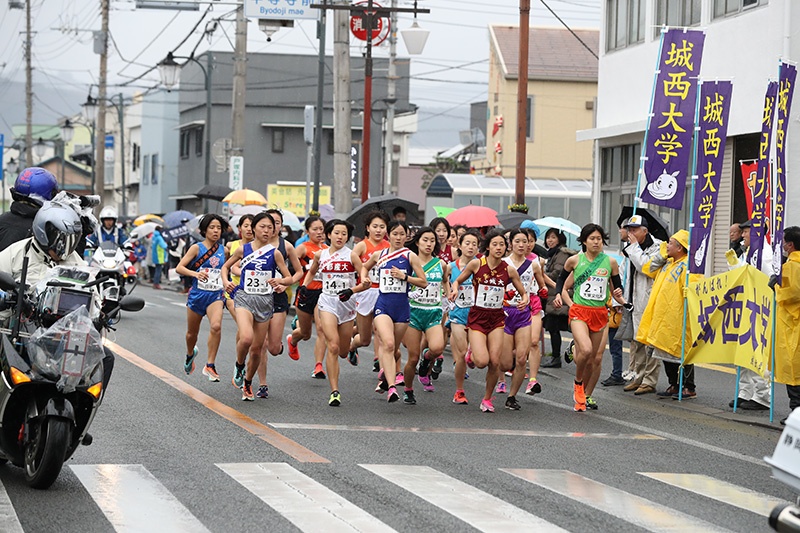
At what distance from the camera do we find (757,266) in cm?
1303

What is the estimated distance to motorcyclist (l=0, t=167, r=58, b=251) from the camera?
27.8 ft

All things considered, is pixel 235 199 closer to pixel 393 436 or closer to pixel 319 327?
pixel 319 327

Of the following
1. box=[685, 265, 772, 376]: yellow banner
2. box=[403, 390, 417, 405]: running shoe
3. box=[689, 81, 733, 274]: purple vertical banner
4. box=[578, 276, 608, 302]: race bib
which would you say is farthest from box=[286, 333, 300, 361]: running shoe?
box=[689, 81, 733, 274]: purple vertical banner

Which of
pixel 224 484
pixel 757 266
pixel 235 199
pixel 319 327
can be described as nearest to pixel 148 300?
pixel 235 199

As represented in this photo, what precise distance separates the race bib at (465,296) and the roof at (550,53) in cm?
3613

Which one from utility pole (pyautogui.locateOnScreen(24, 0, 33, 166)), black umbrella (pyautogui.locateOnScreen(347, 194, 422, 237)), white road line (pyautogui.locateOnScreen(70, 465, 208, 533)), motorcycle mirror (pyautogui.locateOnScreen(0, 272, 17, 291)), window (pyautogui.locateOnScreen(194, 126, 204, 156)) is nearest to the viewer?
white road line (pyautogui.locateOnScreen(70, 465, 208, 533))

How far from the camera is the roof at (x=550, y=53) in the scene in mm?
48562

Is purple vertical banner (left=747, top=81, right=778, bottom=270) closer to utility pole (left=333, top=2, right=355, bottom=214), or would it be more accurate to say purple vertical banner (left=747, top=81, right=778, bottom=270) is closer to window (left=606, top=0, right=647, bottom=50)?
window (left=606, top=0, right=647, bottom=50)

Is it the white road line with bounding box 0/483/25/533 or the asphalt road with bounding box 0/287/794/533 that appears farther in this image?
the asphalt road with bounding box 0/287/794/533

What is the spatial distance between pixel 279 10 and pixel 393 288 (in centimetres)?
1483

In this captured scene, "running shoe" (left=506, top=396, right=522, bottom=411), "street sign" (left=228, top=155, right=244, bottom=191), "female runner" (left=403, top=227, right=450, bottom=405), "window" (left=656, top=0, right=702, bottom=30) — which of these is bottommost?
"running shoe" (left=506, top=396, right=522, bottom=411)

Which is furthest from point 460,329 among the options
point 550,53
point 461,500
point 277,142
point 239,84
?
point 277,142

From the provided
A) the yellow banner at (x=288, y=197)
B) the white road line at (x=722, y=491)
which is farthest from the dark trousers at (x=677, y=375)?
the yellow banner at (x=288, y=197)

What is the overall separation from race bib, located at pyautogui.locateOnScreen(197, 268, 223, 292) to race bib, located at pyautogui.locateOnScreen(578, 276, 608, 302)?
3.98 meters
